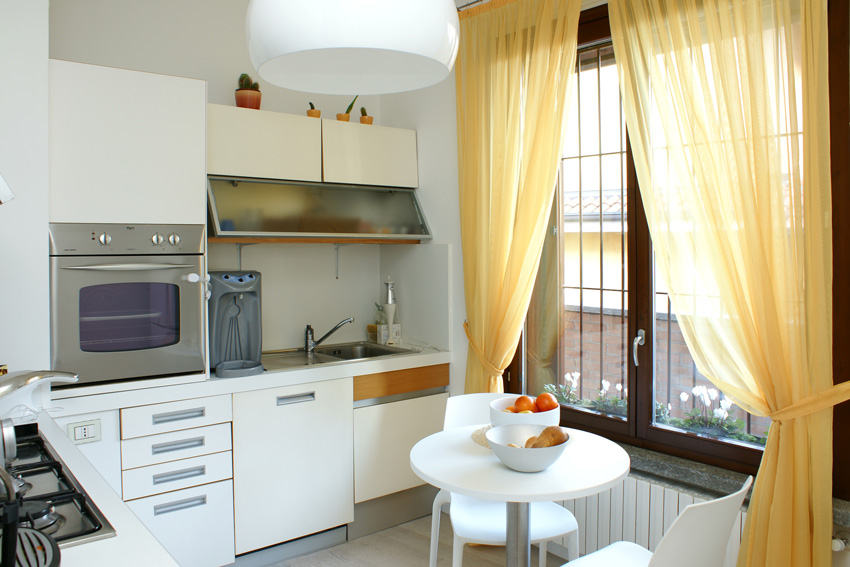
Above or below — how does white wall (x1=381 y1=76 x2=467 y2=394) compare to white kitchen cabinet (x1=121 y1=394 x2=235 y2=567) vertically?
above

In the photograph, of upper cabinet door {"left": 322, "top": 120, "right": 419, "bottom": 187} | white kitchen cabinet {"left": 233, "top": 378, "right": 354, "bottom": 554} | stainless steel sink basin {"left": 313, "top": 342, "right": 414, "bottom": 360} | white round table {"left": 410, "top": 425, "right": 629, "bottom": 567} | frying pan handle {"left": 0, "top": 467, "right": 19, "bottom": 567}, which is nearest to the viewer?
frying pan handle {"left": 0, "top": 467, "right": 19, "bottom": 567}

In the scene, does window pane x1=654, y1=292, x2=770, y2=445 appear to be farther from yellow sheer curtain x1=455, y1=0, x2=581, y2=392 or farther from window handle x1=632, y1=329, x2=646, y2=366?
yellow sheer curtain x1=455, y1=0, x2=581, y2=392

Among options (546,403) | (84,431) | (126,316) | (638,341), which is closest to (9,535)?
(546,403)

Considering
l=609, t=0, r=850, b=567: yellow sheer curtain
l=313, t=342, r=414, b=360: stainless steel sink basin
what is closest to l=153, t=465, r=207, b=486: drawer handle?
l=313, t=342, r=414, b=360: stainless steel sink basin

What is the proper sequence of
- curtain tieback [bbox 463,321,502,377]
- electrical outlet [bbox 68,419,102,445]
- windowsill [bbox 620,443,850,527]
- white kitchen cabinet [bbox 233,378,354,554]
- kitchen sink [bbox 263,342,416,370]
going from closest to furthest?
windowsill [bbox 620,443,850,527] → electrical outlet [bbox 68,419,102,445] → white kitchen cabinet [bbox 233,378,354,554] → curtain tieback [bbox 463,321,502,377] → kitchen sink [bbox 263,342,416,370]

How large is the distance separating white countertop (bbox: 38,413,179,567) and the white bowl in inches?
38.2

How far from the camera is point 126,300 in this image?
8.55 ft

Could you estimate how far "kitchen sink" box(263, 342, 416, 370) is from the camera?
Result: 3.17 metres

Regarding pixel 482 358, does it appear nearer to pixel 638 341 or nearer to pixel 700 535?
pixel 638 341

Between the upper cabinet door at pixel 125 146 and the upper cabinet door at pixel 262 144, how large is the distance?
0.20 meters

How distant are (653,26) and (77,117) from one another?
7.20ft

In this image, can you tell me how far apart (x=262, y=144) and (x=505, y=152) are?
115 centimetres

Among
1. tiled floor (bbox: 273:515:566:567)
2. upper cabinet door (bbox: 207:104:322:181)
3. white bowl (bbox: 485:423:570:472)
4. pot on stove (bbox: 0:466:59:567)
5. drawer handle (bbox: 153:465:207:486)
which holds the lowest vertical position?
tiled floor (bbox: 273:515:566:567)

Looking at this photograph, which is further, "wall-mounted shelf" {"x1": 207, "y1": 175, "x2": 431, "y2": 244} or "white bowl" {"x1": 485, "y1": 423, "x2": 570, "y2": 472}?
"wall-mounted shelf" {"x1": 207, "y1": 175, "x2": 431, "y2": 244}
